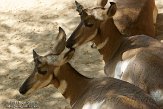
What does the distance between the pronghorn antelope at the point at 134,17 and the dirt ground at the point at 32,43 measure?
0.66 metres

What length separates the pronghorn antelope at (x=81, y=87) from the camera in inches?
169

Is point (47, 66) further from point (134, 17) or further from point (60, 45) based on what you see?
point (134, 17)

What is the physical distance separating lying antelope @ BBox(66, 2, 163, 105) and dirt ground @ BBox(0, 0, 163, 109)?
0.78 m

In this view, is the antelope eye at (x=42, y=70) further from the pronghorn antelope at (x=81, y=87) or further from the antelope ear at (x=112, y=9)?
the antelope ear at (x=112, y=9)

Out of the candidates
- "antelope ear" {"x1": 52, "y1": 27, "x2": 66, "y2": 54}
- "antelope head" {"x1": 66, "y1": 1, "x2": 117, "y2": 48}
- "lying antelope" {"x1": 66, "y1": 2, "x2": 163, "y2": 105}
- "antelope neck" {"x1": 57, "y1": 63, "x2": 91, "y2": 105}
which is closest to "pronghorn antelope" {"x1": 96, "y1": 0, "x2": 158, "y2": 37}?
"lying antelope" {"x1": 66, "y1": 2, "x2": 163, "y2": 105}

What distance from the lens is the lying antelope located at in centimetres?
504

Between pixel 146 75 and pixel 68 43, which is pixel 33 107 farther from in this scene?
pixel 146 75

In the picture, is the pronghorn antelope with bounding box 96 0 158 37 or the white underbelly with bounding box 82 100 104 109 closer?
the white underbelly with bounding box 82 100 104 109

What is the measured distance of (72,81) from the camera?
5.01m

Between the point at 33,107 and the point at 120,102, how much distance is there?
6.29ft

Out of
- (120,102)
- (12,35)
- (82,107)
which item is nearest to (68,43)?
(82,107)

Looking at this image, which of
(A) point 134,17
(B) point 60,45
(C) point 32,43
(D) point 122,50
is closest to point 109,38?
(D) point 122,50

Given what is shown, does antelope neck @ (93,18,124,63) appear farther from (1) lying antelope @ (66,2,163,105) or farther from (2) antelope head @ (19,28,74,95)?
(2) antelope head @ (19,28,74,95)

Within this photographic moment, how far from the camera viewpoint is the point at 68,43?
5582 millimetres
